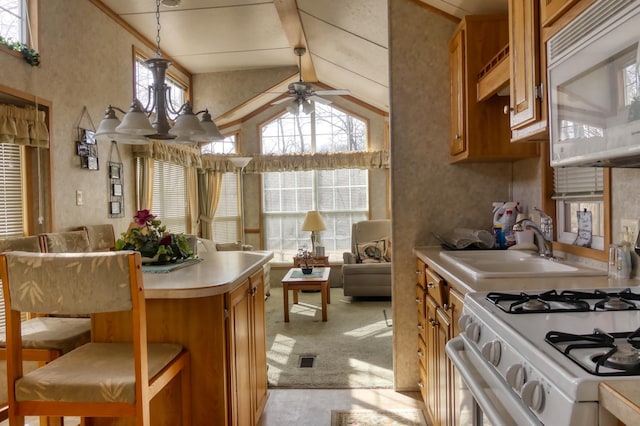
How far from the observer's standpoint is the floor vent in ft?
11.6

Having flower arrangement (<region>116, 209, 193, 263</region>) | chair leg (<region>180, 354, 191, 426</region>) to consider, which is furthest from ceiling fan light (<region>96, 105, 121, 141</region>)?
chair leg (<region>180, 354, 191, 426</region>)

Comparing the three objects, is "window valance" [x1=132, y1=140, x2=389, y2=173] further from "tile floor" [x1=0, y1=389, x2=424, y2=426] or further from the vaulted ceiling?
"tile floor" [x1=0, y1=389, x2=424, y2=426]

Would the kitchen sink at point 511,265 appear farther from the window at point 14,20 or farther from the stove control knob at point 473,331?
the window at point 14,20

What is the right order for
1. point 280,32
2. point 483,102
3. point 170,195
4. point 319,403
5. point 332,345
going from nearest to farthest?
point 483,102, point 319,403, point 332,345, point 280,32, point 170,195

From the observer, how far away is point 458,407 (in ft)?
5.42

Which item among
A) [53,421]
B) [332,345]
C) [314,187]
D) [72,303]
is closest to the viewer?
[72,303]

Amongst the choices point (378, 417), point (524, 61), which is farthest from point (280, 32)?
point (378, 417)

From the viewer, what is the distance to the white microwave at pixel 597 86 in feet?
3.49

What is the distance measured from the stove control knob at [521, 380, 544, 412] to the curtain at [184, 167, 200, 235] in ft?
18.9

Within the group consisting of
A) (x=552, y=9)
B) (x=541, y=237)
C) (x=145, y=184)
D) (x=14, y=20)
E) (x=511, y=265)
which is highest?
(x=14, y=20)

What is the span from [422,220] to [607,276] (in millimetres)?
1404

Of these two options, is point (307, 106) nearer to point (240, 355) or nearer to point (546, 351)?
point (240, 355)

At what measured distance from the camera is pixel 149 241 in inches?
90.3

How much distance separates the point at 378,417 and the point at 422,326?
24.2 inches
